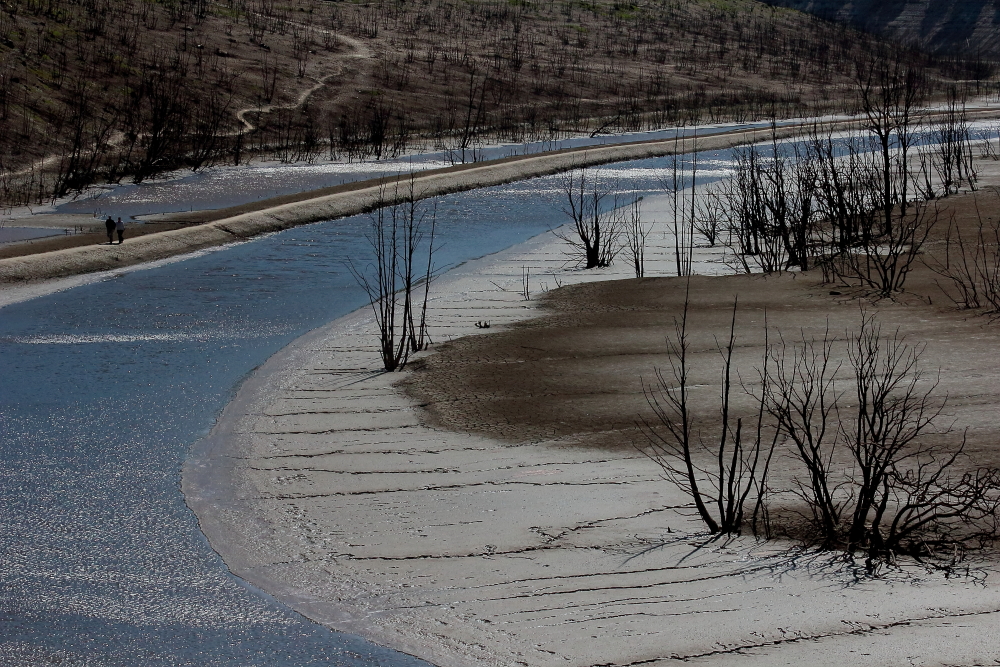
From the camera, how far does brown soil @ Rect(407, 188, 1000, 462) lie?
6.91 metres

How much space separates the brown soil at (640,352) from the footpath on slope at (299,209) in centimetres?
324

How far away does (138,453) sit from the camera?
22.2ft

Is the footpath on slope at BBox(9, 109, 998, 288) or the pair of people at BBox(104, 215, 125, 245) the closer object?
the footpath on slope at BBox(9, 109, 998, 288)

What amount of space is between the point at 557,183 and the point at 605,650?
16864 mm

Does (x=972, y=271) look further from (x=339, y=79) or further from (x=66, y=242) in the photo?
(x=339, y=79)

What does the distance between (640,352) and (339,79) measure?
2380cm

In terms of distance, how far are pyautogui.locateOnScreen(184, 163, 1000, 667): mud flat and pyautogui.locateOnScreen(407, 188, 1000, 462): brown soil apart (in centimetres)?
3

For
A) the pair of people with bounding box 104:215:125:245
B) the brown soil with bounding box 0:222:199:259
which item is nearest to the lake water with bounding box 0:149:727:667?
the pair of people with bounding box 104:215:125:245

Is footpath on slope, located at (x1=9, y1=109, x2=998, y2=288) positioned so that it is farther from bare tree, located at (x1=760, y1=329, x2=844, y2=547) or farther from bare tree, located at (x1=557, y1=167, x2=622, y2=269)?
bare tree, located at (x1=760, y1=329, x2=844, y2=547)

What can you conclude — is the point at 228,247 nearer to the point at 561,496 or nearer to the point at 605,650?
the point at 561,496

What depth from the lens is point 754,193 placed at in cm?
1288

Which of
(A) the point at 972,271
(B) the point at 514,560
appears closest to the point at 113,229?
(A) the point at 972,271

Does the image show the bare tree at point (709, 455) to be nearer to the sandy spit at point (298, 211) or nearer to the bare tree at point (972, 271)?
the bare tree at point (972, 271)

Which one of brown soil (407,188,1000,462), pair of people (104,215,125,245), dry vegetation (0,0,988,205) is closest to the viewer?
brown soil (407,188,1000,462)
